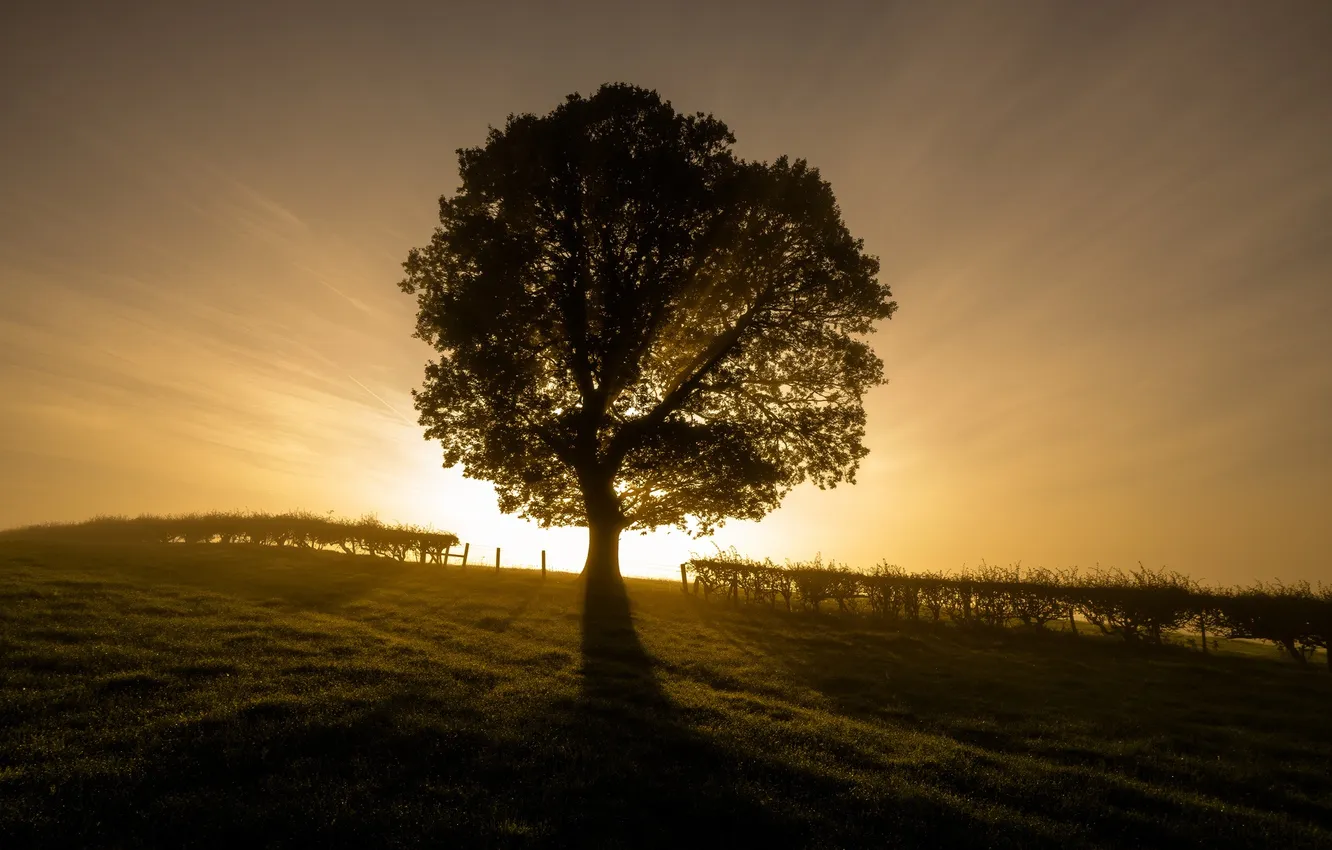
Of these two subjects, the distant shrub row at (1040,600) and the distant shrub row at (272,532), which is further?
the distant shrub row at (272,532)

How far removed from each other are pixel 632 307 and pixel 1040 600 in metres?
21.4

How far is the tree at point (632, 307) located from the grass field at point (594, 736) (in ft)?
30.1

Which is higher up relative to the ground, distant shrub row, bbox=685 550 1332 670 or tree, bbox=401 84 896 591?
tree, bbox=401 84 896 591

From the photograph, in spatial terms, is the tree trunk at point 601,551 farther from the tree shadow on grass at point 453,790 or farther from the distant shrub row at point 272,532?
the tree shadow on grass at point 453,790

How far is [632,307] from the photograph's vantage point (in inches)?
1103

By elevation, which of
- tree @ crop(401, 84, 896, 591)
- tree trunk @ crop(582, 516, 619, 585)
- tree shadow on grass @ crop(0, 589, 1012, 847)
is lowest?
tree shadow on grass @ crop(0, 589, 1012, 847)

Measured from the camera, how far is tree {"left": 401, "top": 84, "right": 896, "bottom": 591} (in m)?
27.7

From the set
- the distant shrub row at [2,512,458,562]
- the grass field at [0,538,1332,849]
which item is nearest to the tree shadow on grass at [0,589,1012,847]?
the grass field at [0,538,1332,849]

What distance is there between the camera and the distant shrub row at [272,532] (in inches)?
1537

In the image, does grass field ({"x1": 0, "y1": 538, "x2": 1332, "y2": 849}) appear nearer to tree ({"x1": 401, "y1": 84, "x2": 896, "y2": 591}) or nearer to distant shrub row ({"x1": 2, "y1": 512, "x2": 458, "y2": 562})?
tree ({"x1": 401, "y1": 84, "x2": 896, "y2": 591})

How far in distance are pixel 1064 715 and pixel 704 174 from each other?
79.3ft

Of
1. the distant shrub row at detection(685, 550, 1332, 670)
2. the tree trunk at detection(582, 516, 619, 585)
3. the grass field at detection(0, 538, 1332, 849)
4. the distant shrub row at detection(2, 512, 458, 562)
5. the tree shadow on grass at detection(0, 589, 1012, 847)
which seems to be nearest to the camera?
the tree shadow on grass at detection(0, 589, 1012, 847)

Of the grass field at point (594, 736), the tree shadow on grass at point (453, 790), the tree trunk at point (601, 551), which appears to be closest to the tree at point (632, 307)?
the tree trunk at point (601, 551)

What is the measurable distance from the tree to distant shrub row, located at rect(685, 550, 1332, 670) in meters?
4.56
